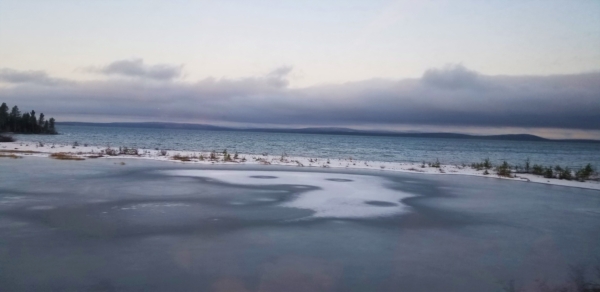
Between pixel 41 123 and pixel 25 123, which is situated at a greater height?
pixel 41 123

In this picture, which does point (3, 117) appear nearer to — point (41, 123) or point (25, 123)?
point (25, 123)

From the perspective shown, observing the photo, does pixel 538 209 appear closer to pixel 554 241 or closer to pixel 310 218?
pixel 554 241

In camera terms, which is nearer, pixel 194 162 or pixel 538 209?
pixel 538 209

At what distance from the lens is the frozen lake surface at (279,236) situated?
21.0 feet

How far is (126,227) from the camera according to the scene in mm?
9273

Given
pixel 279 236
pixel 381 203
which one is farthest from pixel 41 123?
pixel 279 236

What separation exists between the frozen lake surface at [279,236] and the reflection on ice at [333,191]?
0.10 m

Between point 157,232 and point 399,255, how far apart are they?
16.4 ft

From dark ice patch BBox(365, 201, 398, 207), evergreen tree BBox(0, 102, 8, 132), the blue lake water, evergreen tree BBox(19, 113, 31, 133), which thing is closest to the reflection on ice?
dark ice patch BBox(365, 201, 398, 207)

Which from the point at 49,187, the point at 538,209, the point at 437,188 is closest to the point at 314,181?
the point at 437,188

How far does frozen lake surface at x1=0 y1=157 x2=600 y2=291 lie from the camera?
6402mm

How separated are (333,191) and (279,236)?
24.0 ft

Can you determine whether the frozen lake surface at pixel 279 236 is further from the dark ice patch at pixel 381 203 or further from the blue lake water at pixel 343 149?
the blue lake water at pixel 343 149

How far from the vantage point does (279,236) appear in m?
8.88
